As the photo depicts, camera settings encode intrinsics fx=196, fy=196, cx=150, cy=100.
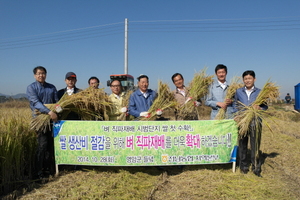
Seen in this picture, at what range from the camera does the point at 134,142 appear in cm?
279

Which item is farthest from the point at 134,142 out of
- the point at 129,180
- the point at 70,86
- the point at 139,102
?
the point at 70,86

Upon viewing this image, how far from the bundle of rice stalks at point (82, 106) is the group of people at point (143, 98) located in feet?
0.35

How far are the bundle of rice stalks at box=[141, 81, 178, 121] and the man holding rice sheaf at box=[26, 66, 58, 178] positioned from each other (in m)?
1.39

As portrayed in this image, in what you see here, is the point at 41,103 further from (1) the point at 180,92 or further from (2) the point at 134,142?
(1) the point at 180,92

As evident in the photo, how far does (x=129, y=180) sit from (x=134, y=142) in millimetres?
519

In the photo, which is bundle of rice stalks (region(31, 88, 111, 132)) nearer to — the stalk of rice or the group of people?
the group of people

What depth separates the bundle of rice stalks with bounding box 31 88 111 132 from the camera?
269cm

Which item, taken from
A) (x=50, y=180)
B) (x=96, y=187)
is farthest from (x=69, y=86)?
(x=96, y=187)

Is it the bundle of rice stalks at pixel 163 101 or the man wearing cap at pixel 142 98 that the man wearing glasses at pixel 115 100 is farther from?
the bundle of rice stalks at pixel 163 101

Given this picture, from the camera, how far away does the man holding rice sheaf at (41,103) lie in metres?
2.74

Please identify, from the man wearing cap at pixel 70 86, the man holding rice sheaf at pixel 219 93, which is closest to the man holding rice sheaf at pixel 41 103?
the man wearing cap at pixel 70 86

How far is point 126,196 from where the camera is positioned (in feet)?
7.57

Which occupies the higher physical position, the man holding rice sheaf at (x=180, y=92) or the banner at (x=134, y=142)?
the man holding rice sheaf at (x=180, y=92)

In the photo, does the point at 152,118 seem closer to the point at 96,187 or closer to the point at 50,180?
the point at 96,187
